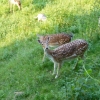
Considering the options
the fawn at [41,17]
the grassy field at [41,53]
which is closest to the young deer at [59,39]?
the grassy field at [41,53]

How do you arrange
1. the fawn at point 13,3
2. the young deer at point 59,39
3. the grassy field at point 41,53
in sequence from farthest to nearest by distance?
the fawn at point 13,3
the young deer at point 59,39
the grassy field at point 41,53

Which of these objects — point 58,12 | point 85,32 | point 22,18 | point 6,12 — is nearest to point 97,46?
point 85,32

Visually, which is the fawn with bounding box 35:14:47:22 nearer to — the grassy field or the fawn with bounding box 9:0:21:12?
the grassy field

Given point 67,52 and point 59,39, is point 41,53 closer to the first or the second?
point 59,39

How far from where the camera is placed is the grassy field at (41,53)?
811cm

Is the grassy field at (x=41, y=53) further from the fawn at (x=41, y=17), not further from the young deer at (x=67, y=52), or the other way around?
the young deer at (x=67, y=52)

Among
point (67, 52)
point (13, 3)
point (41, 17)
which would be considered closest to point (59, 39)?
point (67, 52)

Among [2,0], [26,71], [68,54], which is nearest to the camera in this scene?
[68,54]

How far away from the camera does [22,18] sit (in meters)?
15.2

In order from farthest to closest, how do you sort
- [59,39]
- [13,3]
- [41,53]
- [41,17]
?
[13,3] < [41,17] < [41,53] < [59,39]

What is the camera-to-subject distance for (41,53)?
37.0 feet

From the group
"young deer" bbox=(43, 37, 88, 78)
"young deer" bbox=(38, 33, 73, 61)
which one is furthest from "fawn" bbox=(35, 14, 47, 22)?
"young deer" bbox=(43, 37, 88, 78)

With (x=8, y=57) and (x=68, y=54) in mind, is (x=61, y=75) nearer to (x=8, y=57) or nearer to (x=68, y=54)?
(x=68, y=54)

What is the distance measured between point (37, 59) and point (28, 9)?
218 inches
